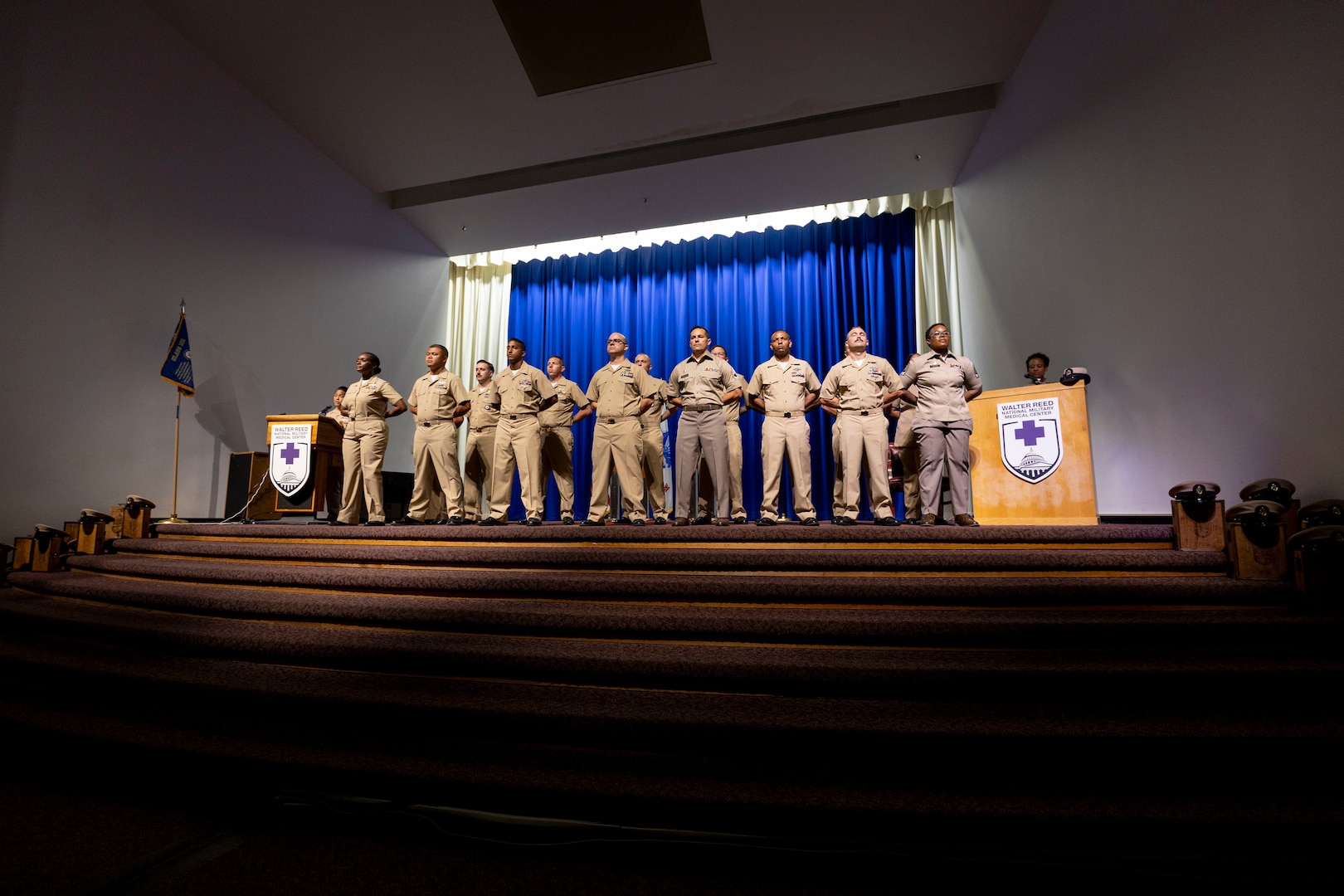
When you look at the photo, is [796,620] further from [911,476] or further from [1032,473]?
[911,476]

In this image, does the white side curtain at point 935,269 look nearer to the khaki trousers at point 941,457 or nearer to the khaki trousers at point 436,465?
the khaki trousers at point 941,457

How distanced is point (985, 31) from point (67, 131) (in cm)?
814

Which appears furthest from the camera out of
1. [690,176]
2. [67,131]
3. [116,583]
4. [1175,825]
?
[690,176]

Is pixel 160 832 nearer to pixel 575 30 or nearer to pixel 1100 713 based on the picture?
pixel 1100 713

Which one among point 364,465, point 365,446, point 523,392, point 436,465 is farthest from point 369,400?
point 523,392

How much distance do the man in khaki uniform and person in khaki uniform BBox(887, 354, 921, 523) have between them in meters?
2.20

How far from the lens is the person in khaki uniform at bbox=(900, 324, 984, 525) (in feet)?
15.3

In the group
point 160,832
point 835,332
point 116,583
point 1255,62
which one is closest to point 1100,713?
point 160,832

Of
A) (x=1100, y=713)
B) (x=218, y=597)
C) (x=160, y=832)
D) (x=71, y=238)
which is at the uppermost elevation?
(x=71, y=238)

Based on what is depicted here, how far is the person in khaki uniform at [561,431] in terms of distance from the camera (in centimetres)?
586

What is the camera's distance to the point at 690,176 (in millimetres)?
7965

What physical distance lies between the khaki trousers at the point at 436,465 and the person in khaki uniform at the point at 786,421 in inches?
110

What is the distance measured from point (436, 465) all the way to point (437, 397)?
627mm

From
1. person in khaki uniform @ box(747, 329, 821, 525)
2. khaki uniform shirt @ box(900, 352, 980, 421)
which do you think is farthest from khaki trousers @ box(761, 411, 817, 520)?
khaki uniform shirt @ box(900, 352, 980, 421)
